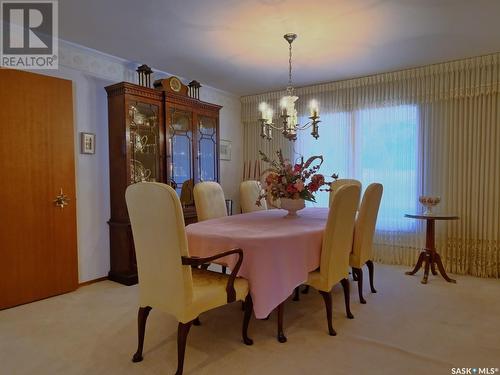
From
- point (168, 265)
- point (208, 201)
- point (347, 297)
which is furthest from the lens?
point (208, 201)

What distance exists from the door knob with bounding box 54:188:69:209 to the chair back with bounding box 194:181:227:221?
124cm

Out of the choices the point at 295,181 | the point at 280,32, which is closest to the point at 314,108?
the point at 295,181

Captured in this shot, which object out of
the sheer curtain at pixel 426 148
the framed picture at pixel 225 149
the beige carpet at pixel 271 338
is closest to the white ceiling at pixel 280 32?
the sheer curtain at pixel 426 148

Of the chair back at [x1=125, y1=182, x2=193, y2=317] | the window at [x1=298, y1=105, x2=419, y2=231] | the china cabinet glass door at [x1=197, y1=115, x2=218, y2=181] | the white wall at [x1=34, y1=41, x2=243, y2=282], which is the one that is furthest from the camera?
the china cabinet glass door at [x1=197, y1=115, x2=218, y2=181]

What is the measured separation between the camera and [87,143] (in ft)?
11.3

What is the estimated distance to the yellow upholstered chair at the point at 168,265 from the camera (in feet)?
5.85

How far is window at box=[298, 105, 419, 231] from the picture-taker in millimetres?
4191

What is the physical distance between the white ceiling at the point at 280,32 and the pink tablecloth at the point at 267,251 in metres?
1.67

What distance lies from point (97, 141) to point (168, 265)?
2.25 m

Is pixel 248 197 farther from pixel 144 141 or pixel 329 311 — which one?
pixel 329 311

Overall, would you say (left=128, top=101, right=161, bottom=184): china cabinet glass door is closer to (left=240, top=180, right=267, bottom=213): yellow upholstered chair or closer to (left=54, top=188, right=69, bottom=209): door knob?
(left=54, top=188, right=69, bottom=209): door knob

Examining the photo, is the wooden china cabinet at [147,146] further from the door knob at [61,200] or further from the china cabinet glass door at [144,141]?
the door knob at [61,200]

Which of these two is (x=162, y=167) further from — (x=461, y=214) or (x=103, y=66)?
(x=461, y=214)

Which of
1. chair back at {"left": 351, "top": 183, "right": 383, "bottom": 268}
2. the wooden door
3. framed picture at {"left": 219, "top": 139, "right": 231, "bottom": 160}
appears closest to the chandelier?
chair back at {"left": 351, "top": 183, "right": 383, "bottom": 268}
